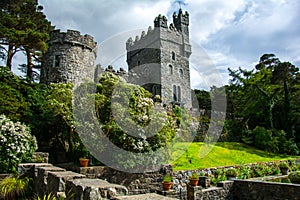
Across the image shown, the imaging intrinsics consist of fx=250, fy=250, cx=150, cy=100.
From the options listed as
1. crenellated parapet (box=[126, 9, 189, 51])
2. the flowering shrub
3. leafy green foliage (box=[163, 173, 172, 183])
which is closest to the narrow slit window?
the flowering shrub

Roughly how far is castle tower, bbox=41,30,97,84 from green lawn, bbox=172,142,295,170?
Answer: 28.8 ft

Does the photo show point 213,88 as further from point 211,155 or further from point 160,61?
point 211,155

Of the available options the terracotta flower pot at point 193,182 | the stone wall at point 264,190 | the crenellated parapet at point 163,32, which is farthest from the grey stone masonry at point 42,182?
the crenellated parapet at point 163,32

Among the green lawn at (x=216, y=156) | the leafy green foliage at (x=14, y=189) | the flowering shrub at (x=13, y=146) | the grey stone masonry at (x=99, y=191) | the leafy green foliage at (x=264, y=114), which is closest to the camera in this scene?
the grey stone masonry at (x=99, y=191)

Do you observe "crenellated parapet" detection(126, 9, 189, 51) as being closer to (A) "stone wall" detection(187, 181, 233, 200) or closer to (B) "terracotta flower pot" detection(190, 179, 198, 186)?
(A) "stone wall" detection(187, 181, 233, 200)

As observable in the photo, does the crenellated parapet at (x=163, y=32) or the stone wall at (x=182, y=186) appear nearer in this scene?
the stone wall at (x=182, y=186)

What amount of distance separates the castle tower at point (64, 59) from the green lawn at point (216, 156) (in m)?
8.79

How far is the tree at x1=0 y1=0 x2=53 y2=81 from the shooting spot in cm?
1399

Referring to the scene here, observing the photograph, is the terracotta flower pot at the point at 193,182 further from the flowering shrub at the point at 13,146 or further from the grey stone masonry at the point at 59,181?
the flowering shrub at the point at 13,146

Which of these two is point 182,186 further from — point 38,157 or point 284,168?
point 284,168

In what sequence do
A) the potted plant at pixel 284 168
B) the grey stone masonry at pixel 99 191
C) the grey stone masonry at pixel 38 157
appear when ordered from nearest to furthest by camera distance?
the grey stone masonry at pixel 99 191 → the grey stone masonry at pixel 38 157 → the potted plant at pixel 284 168

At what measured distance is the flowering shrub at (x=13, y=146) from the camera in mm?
7809

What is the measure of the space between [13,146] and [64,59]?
413 inches

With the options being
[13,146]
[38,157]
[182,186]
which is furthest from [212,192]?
[13,146]
